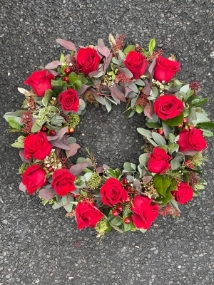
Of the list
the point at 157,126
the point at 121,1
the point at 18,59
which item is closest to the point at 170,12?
the point at 121,1

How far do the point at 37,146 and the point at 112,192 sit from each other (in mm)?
279

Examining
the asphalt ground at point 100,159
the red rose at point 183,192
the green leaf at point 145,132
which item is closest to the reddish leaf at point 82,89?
the asphalt ground at point 100,159

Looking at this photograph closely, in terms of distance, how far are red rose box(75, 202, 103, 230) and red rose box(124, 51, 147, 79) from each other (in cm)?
47

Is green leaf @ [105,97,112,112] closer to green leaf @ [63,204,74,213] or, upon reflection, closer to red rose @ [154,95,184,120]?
red rose @ [154,95,184,120]

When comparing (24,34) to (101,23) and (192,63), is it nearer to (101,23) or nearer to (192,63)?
(101,23)

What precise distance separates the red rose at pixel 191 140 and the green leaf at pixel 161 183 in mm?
118

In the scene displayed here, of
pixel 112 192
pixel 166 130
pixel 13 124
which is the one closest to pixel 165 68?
pixel 166 130

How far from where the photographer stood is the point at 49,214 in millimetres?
1640

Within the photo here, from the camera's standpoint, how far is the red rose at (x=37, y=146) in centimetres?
128

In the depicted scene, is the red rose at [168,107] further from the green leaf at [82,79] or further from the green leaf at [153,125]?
the green leaf at [82,79]

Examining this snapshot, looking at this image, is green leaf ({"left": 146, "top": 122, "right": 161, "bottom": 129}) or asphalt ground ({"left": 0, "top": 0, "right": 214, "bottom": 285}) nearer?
green leaf ({"left": 146, "top": 122, "right": 161, "bottom": 129})

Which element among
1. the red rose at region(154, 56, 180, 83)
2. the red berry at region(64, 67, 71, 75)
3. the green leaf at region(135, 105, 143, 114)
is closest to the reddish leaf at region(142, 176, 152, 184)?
the green leaf at region(135, 105, 143, 114)

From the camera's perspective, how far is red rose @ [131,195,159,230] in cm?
134

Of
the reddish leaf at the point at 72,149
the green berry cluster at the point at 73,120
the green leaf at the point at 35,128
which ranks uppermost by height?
the green berry cluster at the point at 73,120
